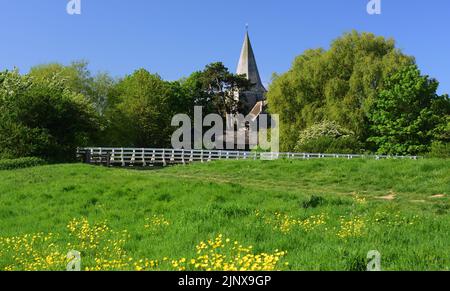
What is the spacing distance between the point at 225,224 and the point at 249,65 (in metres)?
103

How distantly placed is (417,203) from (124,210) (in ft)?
30.0

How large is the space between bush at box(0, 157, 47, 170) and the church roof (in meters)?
82.0

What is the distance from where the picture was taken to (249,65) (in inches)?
4350

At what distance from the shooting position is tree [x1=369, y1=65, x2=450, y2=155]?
42562mm

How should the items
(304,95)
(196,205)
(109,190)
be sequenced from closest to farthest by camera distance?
(196,205), (109,190), (304,95)

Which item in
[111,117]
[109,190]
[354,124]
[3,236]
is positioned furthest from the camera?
[111,117]

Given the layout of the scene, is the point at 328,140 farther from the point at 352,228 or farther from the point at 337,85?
the point at 352,228

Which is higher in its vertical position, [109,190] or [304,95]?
[304,95]

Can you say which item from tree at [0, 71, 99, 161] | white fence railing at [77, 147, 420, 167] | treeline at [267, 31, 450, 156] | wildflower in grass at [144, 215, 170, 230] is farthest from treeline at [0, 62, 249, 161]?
wildflower in grass at [144, 215, 170, 230]

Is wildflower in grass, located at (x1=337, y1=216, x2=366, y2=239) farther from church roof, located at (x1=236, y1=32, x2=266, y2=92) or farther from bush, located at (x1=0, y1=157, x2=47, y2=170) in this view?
church roof, located at (x1=236, y1=32, x2=266, y2=92)

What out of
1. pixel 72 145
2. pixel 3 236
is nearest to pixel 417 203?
pixel 3 236

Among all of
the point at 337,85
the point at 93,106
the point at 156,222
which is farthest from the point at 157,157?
the point at 156,222
